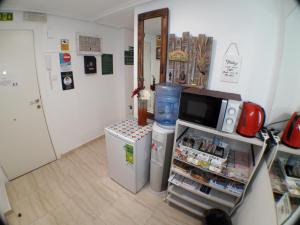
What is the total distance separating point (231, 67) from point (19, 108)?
8.62 feet

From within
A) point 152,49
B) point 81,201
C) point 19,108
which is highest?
point 152,49

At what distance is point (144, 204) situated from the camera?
179cm

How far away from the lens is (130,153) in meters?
1.69

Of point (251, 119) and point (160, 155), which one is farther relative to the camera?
point (160, 155)

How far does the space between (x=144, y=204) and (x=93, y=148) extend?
1.54 meters

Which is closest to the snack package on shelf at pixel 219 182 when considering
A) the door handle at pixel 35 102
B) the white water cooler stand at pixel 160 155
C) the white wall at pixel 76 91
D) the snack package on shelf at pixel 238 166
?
the snack package on shelf at pixel 238 166

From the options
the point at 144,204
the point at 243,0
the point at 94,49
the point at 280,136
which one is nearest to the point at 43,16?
the point at 94,49

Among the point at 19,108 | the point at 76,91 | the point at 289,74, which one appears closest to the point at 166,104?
the point at 289,74

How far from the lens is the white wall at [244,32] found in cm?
119

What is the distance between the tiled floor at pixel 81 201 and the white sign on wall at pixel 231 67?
1.56 metres

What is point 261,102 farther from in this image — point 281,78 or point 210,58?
point 210,58

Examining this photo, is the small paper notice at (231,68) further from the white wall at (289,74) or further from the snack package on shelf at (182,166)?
the snack package on shelf at (182,166)

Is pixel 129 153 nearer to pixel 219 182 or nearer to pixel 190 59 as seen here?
pixel 219 182

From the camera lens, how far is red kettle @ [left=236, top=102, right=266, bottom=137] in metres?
1.10
